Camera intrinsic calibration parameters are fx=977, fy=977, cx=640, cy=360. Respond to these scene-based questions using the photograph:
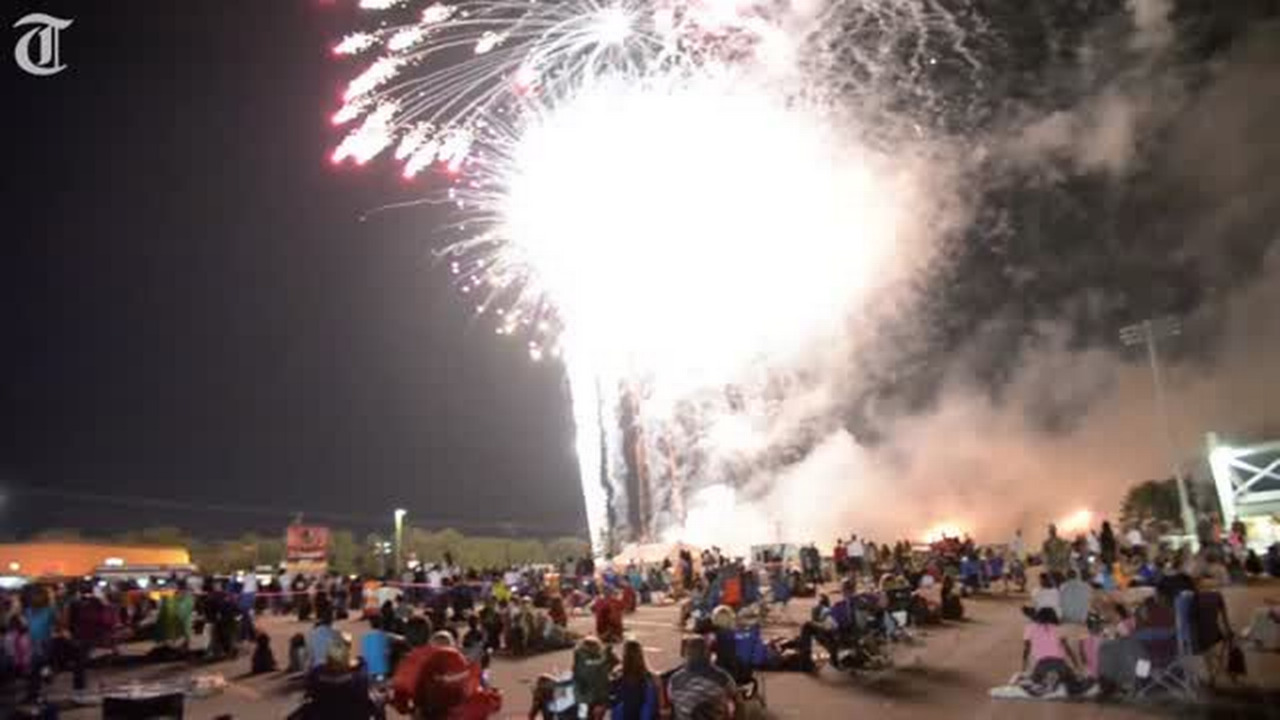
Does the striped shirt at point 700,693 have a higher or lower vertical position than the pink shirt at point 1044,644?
higher

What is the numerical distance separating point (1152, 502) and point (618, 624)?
35.3 meters

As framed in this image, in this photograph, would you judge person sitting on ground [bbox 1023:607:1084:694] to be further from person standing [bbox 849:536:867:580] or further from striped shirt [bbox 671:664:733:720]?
person standing [bbox 849:536:867:580]

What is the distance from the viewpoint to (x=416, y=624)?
26.6ft

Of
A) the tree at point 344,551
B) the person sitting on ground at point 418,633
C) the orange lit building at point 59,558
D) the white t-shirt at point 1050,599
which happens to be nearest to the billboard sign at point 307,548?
the orange lit building at point 59,558

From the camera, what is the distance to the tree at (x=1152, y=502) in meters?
42.7

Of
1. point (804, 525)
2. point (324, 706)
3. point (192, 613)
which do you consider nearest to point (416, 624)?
point (324, 706)

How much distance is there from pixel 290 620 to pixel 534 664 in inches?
456

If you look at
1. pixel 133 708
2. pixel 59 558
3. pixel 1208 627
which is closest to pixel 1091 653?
pixel 1208 627

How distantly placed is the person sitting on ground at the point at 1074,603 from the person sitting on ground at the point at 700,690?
8.56 metres

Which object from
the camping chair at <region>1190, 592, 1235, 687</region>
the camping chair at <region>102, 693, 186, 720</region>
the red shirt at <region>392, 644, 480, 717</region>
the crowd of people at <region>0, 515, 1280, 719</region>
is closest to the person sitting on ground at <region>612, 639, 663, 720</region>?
the crowd of people at <region>0, 515, 1280, 719</region>

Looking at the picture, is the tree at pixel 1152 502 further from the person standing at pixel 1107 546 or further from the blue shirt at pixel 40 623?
the blue shirt at pixel 40 623

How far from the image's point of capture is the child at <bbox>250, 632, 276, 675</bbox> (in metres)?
15.5

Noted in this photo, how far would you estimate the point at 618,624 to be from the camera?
1752 centimetres

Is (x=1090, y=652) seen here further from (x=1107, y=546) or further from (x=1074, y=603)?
(x=1107, y=546)
